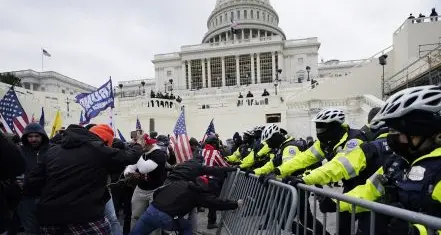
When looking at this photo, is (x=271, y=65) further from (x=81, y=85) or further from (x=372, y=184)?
(x=372, y=184)

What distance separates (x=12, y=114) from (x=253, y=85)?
43.2 meters

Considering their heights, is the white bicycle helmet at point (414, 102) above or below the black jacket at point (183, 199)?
above

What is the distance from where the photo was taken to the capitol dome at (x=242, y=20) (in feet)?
280

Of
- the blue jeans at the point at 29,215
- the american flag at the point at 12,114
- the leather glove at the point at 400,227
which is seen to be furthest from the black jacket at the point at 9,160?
the american flag at the point at 12,114

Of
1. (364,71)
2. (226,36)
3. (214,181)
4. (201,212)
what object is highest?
(226,36)

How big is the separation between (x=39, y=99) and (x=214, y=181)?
36047 millimetres

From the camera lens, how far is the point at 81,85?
84.9m

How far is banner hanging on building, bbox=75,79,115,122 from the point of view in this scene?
1011cm

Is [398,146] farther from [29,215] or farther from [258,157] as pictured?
[258,157]

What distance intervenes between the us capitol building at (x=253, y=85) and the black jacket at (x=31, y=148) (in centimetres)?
1975

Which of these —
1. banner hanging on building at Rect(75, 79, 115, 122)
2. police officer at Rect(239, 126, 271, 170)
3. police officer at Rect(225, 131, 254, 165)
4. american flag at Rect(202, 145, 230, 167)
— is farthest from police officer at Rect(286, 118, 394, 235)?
banner hanging on building at Rect(75, 79, 115, 122)

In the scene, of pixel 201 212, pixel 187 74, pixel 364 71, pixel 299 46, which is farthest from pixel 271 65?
pixel 201 212

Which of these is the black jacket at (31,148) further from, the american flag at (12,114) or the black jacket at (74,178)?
the american flag at (12,114)

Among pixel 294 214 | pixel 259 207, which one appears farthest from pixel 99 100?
pixel 294 214
